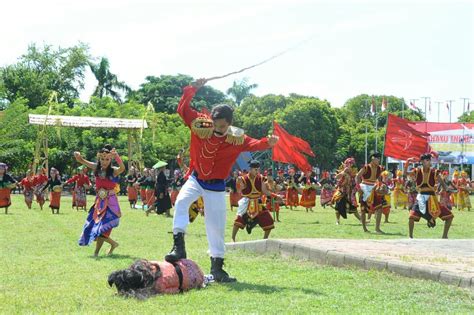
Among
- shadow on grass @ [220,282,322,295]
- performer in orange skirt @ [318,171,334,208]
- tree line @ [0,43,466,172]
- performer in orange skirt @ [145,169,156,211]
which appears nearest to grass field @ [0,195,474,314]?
shadow on grass @ [220,282,322,295]

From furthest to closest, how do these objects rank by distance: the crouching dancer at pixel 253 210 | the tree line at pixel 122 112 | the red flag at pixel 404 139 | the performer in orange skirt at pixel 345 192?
the tree line at pixel 122 112 < the red flag at pixel 404 139 < the performer in orange skirt at pixel 345 192 < the crouching dancer at pixel 253 210

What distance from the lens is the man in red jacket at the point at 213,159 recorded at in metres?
8.48

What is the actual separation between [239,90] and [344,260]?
235ft

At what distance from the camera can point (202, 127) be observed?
8.48m

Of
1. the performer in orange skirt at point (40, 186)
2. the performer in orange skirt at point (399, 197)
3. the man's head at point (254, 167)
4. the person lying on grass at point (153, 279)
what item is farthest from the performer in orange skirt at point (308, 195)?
the person lying on grass at point (153, 279)

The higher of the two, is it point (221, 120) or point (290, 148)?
point (290, 148)

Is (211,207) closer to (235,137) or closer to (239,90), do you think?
(235,137)

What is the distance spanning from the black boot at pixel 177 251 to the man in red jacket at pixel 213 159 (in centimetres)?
30

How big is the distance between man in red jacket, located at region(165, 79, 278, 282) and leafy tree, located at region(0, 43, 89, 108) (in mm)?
53889

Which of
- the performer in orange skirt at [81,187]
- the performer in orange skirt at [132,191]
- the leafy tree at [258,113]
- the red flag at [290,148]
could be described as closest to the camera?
the red flag at [290,148]

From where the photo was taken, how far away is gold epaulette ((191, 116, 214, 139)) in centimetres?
848

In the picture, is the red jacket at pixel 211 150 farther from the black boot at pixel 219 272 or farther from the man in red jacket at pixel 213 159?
the black boot at pixel 219 272

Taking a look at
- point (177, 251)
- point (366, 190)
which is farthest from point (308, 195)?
point (177, 251)

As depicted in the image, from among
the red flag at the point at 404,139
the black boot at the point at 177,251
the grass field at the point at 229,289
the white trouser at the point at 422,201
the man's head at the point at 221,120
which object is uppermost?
the red flag at the point at 404,139
